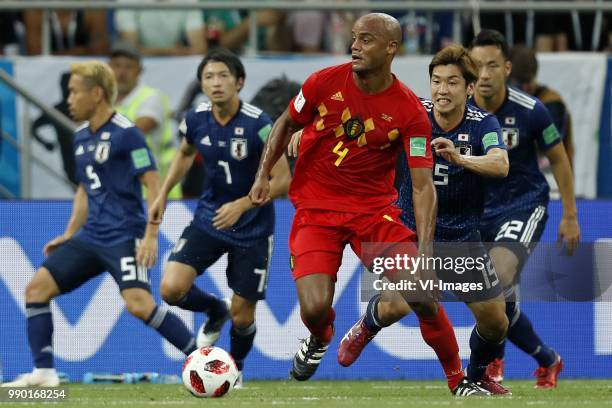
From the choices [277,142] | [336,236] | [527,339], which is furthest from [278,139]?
[527,339]

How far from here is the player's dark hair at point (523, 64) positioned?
12.2 meters

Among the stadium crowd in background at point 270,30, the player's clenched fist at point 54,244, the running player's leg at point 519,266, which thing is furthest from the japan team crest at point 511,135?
the stadium crowd in background at point 270,30

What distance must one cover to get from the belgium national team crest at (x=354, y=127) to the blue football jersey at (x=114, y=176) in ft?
7.85

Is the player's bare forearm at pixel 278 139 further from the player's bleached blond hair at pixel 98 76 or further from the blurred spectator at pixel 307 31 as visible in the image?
the blurred spectator at pixel 307 31

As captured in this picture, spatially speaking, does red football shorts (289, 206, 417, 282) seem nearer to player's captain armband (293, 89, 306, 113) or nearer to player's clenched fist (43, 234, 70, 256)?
player's captain armband (293, 89, 306, 113)

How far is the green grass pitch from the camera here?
8.85 metres

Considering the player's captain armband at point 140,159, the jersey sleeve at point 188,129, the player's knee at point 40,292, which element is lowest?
the player's knee at point 40,292

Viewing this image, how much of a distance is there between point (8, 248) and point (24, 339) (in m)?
0.76

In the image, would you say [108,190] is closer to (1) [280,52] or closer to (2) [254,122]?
(2) [254,122]

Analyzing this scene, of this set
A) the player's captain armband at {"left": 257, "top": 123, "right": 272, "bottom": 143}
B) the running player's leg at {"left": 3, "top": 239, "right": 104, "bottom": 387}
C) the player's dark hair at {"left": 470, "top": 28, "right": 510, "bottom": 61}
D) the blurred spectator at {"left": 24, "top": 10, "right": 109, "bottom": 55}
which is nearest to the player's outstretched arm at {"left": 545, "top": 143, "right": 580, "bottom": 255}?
the player's dark hair at {"left": 470, "top": 28, "right": 510, "bottom": 61}

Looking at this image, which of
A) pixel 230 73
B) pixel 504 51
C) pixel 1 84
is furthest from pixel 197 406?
pixel 1 84

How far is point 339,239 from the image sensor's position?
9.23m

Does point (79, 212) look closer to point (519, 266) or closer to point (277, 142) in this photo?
point (277, 142)

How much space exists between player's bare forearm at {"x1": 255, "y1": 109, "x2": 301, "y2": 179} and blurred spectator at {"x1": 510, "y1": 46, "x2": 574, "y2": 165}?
3639mm
